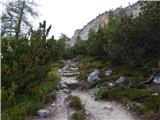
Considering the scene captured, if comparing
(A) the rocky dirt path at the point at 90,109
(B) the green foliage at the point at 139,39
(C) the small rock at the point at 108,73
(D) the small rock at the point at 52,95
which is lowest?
(A) the rocky dirt path at the point at 90,109

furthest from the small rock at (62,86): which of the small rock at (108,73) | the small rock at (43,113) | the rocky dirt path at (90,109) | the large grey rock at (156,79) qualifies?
the large grey rock at (156,79)

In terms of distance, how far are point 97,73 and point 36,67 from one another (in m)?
4.73

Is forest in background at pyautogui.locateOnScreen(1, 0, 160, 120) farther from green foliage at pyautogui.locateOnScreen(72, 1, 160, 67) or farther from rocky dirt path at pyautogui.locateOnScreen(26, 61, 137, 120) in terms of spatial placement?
rocky dirt path at pyautogui.locateOnScreen(26, 61, 137, 120)

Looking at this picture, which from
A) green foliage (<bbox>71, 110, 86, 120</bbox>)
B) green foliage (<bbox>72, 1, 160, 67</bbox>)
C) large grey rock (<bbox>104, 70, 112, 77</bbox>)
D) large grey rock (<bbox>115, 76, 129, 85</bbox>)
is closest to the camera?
green foliage (<bbox>71, 110, 86, 120</bbox>)

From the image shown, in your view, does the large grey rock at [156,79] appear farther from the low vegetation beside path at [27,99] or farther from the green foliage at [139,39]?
the low vegetation beside path at [27,99]

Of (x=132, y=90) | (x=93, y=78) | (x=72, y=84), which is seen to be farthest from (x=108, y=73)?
(x=132, y=90)

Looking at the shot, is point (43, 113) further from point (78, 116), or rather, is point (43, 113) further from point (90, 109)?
point (90, 109)

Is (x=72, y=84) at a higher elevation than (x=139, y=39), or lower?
lower

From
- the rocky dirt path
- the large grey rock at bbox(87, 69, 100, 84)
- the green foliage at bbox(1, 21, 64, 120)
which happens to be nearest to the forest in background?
the green foliage at bbox(1, 21, 64, 120)

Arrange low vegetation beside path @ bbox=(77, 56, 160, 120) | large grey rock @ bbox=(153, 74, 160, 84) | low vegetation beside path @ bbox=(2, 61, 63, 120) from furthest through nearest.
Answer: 1. large grey rock @ bbox=(153, 74, 160, 84)
2. low vegetation beside path @ bbox=(77, 56, 160, 120)
3. low vegetation beside path @ bbox=(2, 61, 63, 120)

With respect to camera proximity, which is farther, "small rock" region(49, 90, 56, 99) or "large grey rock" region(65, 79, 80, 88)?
"large grey rock" region(65, 79, 80, 88)

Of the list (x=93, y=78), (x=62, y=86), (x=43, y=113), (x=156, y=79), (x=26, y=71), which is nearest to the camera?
(x=43, y=113)

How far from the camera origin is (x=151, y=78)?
50.4ft

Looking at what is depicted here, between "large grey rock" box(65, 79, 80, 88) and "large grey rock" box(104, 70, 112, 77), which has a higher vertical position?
"large grey rock" box(104, 70, 112, 77)
